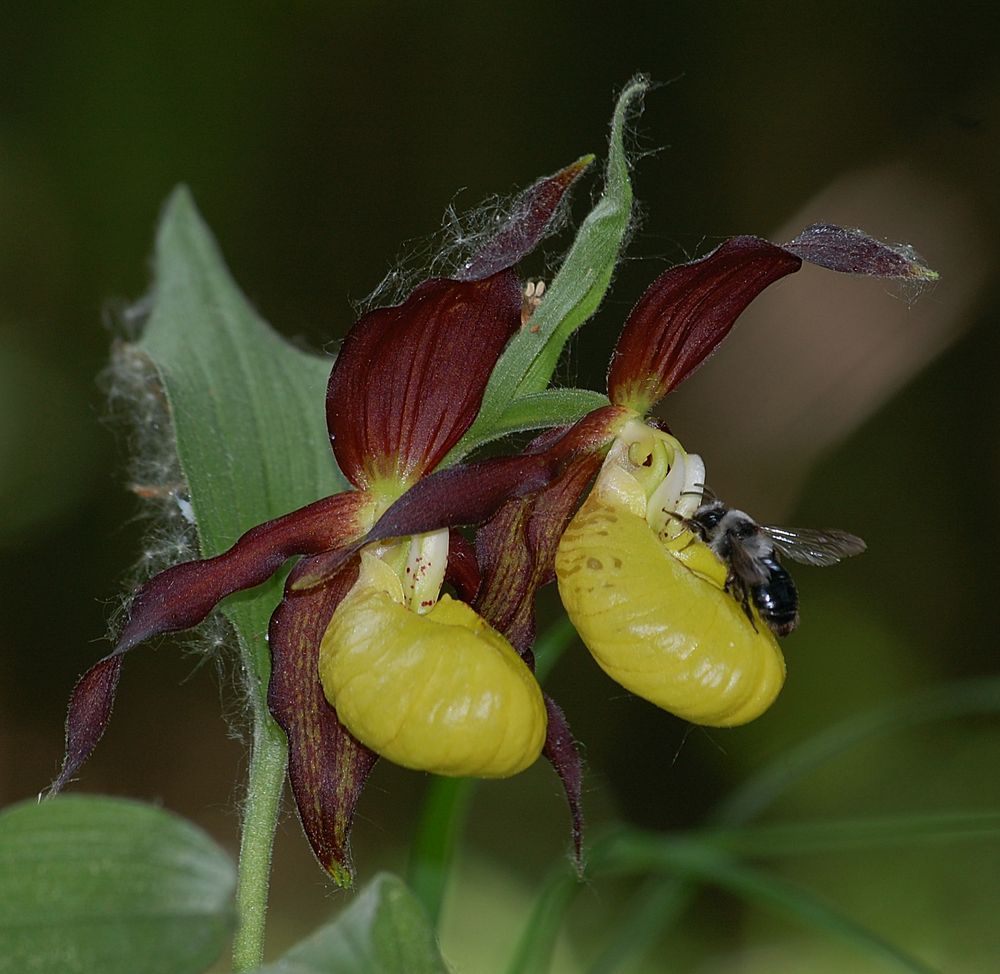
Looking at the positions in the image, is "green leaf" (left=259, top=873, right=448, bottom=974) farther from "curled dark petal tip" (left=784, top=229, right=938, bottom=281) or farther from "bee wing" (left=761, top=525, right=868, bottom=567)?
"bee wing" (left=761, top=525, right=868, bottom=567)

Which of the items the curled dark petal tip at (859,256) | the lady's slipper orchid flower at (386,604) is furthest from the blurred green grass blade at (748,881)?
the curled dark petal tip at (859,256)

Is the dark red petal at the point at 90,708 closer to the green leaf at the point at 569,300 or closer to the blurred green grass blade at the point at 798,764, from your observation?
the green leaf at the point at 569,300

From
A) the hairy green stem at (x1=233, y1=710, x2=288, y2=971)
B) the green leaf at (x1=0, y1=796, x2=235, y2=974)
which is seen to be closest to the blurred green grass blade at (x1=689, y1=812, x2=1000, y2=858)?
the hairy green stem at (x1=233, y1=710, x2=288, y2=971)

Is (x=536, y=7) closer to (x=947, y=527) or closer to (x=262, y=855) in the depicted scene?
(x=947, y=527)

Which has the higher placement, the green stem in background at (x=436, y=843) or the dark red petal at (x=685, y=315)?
the dark red petal at (x=685, y=315)

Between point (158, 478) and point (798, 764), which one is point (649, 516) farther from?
point (158, 478)

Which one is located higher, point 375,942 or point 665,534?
point 375,942

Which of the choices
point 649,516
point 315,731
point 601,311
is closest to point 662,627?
point 649,516
